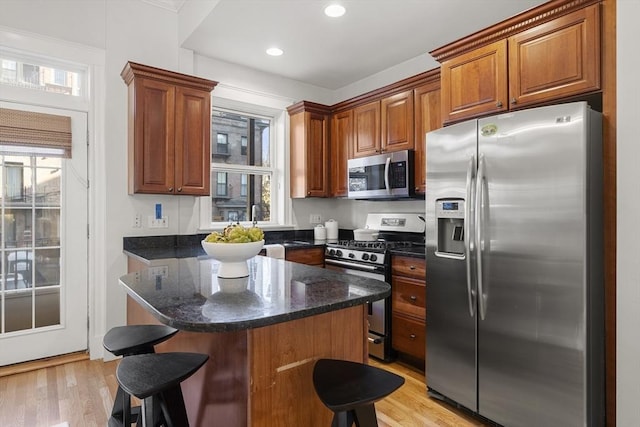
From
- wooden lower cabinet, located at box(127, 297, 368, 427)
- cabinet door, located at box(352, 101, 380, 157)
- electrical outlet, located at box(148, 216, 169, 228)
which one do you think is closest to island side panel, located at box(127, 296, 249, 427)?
wooden lower cabinet, located at box(127, 297, 368, 427)

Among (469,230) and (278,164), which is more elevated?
(278,164)

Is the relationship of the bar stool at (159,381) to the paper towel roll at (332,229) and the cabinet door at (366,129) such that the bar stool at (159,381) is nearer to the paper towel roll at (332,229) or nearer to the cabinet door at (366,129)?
the cabinet door at (366,129)

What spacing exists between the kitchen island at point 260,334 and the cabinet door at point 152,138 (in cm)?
157

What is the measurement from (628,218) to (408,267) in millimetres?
1437

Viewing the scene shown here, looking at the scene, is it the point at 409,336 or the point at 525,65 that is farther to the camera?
the point at 409,336

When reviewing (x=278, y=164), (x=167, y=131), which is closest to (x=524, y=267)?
(x=167, y=131)

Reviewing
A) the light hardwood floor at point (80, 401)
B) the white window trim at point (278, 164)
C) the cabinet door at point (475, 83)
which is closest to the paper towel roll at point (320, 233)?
the white window trim at point (278, 164)

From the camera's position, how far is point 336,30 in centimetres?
311

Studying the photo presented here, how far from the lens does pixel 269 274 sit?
184cm

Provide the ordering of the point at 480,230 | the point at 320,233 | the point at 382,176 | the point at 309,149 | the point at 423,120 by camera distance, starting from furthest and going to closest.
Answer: the point at 320,233 → the point at 309,149 → the point at 382,176 → the point at 423,120 → the point at 480,230

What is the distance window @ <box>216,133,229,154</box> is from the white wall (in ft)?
10.8

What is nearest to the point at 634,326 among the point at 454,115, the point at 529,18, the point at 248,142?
the point at 454,115

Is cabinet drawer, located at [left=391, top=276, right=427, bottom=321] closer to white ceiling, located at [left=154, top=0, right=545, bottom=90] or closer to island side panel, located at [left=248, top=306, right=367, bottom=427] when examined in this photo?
island side panel, located at [left=248, top=306, right=367, bottom=427]

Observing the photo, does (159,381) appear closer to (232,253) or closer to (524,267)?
(232,253)
